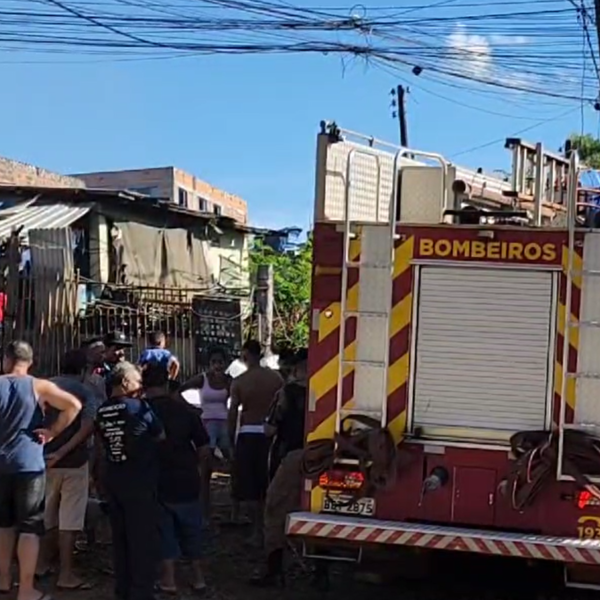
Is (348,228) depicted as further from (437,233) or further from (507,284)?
(507,284)

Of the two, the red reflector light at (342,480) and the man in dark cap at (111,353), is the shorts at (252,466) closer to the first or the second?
the man in dark cap at (111,353)

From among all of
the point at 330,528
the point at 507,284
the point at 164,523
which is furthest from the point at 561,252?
the point at 164,523

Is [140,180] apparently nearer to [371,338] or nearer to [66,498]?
[66,498]

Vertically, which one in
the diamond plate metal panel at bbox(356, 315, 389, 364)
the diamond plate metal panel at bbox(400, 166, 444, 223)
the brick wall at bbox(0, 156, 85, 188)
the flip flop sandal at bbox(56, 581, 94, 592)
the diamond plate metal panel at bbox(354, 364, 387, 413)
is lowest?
the flip flop sandal at bbox(56, 581, 94, 592)

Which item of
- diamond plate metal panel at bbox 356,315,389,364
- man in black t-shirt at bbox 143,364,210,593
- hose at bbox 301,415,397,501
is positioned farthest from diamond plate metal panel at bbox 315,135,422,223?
man in black t-shirt at bbox 143,364,210,593

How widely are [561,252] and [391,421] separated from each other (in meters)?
1.41

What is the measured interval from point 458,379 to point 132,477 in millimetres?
2128

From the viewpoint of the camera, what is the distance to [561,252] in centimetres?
645

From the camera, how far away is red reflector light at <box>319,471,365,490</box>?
672cm

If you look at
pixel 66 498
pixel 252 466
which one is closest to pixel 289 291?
pixel 252 466

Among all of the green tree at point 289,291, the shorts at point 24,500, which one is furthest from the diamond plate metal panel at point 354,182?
the green tree at point 289,291

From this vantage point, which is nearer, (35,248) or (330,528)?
(330,528)

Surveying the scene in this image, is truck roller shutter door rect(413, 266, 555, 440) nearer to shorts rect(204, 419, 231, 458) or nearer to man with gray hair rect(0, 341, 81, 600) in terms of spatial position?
man with gray hair rect(0, 341, 81, 600)

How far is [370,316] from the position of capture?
6.77 metres
